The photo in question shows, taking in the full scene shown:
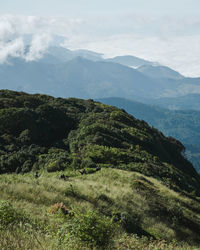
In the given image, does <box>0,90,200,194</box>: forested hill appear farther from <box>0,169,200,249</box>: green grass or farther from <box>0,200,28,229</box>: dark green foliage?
<box>0,200,28,229</box>: dark green foliage

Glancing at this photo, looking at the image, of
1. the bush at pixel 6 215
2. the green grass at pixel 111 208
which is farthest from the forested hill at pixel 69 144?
the bush at pixel 6 215

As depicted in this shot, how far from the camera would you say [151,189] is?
18.7 m

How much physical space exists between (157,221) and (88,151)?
1234cm

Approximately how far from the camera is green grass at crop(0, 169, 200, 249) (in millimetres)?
6193

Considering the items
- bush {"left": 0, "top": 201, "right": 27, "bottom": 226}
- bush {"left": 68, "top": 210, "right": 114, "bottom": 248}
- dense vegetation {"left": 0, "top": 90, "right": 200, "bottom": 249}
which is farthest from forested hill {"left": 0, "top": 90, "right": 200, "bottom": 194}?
bush {"left": 68, "top": 210, "right": 114, "bottom": 248}

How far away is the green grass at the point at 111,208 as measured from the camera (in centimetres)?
619

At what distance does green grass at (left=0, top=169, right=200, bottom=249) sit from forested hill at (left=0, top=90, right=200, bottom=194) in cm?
414

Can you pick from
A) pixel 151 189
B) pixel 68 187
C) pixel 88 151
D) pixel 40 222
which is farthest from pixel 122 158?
pixel 40 222

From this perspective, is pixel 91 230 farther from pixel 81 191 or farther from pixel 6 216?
pixel 81 191

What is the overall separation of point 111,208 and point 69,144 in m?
17.2

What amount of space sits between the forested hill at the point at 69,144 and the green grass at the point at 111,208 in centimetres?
414

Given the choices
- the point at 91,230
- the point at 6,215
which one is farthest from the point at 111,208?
the point at 91,230

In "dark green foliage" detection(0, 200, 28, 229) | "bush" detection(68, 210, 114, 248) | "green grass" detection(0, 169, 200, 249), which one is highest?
"bush" detection(68, 210, 114, 248)

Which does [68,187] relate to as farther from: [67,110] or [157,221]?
[67,110]
